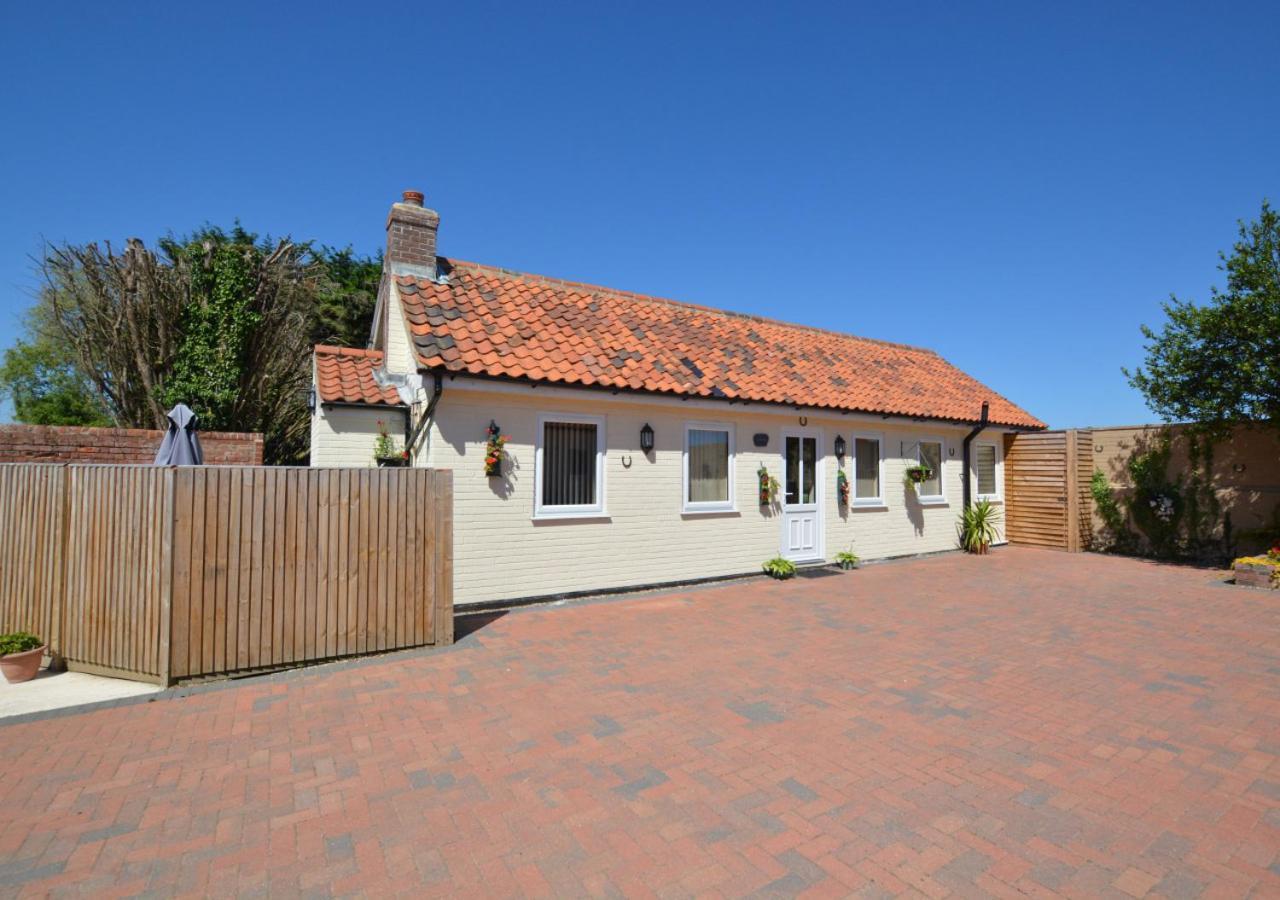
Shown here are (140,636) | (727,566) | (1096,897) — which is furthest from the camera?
(727,566)

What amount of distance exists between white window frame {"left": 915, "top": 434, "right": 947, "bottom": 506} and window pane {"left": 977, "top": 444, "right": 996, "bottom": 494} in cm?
161

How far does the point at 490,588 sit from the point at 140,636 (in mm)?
3656

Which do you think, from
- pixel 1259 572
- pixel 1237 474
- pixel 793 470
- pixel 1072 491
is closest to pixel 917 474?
Answer: pixel 793 470

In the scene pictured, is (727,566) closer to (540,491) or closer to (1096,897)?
(540,491)

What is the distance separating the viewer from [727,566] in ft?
33.3

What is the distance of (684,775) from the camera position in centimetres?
372

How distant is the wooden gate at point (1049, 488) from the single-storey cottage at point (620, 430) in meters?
1.98

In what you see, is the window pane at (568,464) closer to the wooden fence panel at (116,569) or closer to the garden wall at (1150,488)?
the wooden fence panel at (116,569)

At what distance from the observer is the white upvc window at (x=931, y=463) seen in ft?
43.4

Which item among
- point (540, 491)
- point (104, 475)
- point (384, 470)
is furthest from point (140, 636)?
point (540, 491)

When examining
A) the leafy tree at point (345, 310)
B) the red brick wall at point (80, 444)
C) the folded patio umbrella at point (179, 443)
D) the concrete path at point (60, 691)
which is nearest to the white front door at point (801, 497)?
the folded patio umbrella at point (179, 443)

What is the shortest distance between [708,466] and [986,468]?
8.86 metres

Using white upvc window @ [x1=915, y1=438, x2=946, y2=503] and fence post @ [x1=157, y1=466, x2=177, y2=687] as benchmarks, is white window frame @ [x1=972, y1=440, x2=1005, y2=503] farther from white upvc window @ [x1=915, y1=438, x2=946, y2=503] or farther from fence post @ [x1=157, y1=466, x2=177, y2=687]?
fence post @ [x1=157, y1=466, x2=177, y2=687]

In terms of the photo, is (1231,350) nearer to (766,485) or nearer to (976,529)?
(976,529)
